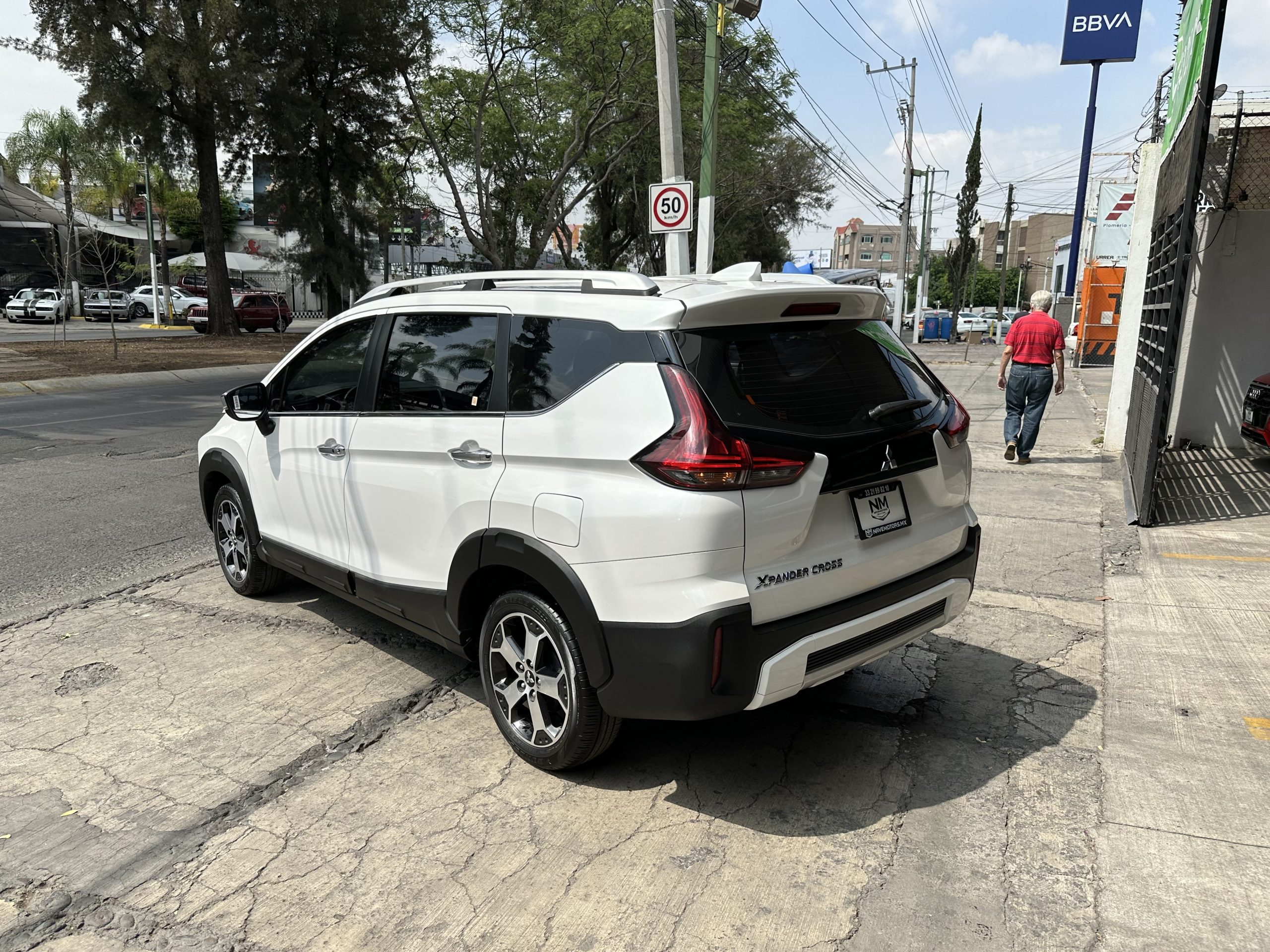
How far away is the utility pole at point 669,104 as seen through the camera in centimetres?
1168

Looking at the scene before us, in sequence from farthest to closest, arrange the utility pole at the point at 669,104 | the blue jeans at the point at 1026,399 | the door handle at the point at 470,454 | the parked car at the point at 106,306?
1. the parked car at the point at 106,306
2. the utility pole at the point at 669,104
3. the blue jeans at the point at 1026,399
4. the door handle at the point at 470,454

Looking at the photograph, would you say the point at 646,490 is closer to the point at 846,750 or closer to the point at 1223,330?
the point at 846,750

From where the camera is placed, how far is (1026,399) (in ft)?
31.4

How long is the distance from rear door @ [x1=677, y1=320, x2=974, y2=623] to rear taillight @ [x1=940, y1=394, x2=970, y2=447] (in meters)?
0.05

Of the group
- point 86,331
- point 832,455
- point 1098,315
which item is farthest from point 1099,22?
point 86,331

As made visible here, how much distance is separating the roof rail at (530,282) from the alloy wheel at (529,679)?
1.25 m

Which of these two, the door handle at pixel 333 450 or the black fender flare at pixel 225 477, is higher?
the door handle at pixel 333 450

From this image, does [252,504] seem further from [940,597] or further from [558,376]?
[940,597]

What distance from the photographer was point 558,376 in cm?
332

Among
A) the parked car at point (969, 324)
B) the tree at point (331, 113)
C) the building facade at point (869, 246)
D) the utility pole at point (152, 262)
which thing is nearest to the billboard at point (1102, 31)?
the tree at point (331, 113)

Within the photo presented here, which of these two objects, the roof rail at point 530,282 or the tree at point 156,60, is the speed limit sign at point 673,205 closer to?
the roof rail at point 530,282

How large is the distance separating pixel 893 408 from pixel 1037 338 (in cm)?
679

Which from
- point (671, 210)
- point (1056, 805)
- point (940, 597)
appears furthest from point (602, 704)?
A: point (671, 210)

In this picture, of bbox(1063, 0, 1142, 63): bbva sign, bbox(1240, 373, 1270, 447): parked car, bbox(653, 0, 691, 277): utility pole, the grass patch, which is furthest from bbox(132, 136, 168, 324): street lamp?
bbox(1240, 373, 1270, 447): parked car
